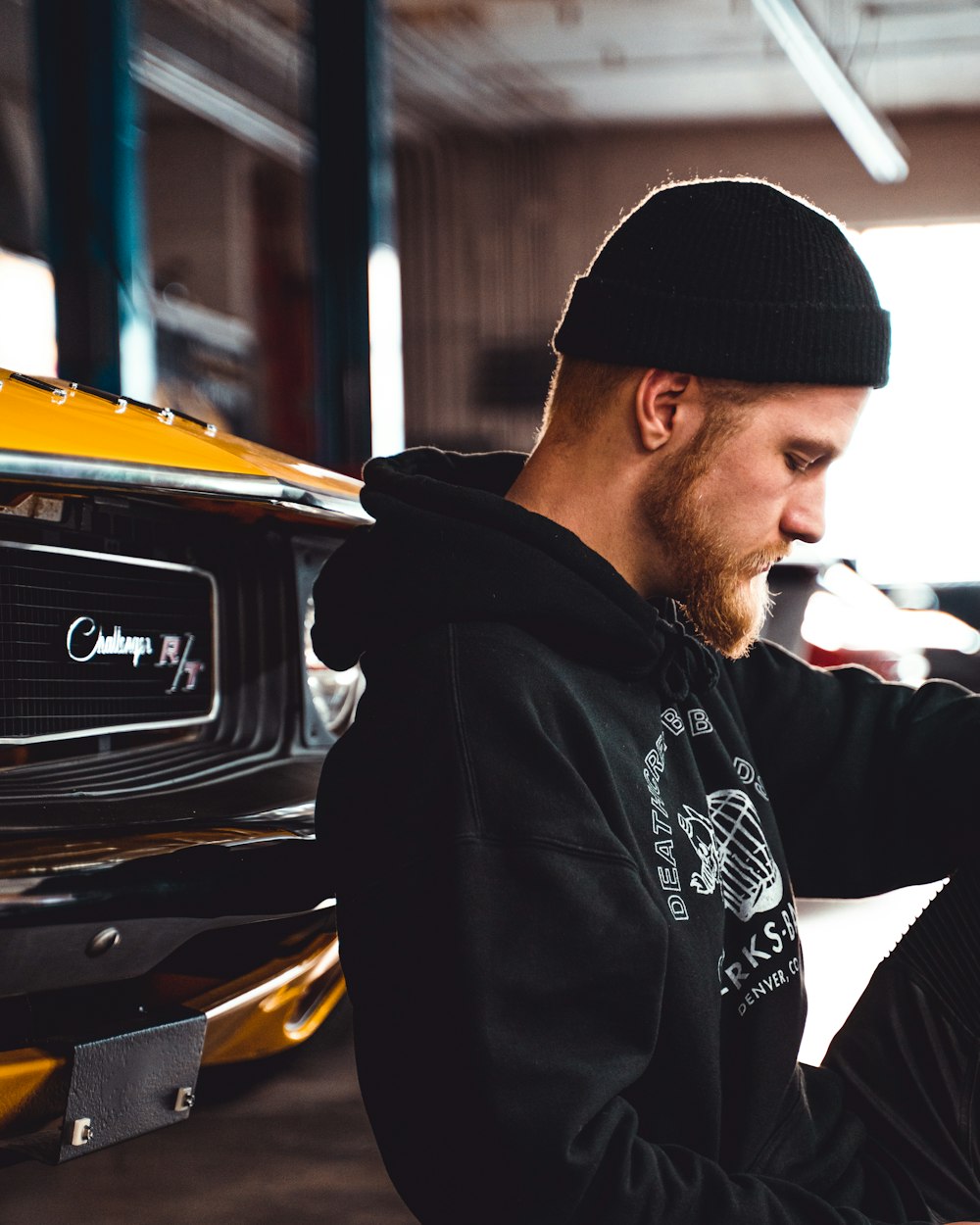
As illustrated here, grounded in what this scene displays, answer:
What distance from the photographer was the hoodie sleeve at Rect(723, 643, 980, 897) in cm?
150

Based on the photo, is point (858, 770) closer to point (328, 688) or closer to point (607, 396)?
point (607, 396)

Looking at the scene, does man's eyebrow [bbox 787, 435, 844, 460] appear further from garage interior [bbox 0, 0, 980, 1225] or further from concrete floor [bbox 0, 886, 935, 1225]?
garage interior [bbox 0, 0, 980, 1225]

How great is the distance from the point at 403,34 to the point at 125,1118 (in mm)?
9603

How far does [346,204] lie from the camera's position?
678 centimetres

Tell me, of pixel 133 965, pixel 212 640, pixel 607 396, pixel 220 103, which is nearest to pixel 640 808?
pixel 607 396

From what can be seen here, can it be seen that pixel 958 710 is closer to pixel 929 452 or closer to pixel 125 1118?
pixel 125 1118

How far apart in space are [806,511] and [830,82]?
24.9 ft

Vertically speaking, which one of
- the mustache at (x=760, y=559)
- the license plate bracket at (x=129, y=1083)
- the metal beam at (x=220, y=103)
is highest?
the metal beam at (x=220, y=103)

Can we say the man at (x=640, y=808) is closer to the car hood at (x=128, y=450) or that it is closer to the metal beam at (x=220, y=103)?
the car hood at (x=128, y=450)

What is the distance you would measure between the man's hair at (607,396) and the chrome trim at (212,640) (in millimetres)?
776

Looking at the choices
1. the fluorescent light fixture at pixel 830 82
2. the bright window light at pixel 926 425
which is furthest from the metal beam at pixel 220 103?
the bright window light at pixel 926 425

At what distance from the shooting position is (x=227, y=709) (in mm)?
2131

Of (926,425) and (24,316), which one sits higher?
(24,316)

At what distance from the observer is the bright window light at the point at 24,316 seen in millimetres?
7414
